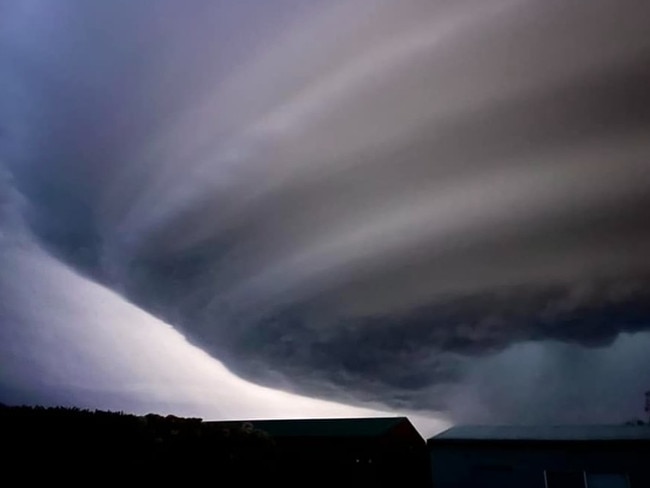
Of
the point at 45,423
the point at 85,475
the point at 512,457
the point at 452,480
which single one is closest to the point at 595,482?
the point at 512,457

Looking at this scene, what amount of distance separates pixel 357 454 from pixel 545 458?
11735 millimetres

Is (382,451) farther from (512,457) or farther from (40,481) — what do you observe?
(40,481)

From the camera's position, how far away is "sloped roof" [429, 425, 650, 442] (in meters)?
19.5

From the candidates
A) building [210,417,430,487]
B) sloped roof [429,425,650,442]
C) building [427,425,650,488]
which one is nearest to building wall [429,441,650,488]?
building [427,425,650,488]

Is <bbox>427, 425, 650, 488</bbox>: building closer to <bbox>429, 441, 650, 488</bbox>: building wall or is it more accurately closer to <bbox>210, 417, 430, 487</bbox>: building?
<bbox>429, 441, 650, 488</bbox>: building wall

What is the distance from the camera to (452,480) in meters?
21.3

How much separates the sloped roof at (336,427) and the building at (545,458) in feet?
26.0

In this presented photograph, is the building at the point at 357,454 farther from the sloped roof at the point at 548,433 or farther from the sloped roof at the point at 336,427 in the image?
the sloped roof at the point at 548,433

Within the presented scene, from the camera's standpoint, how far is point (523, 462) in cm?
2005

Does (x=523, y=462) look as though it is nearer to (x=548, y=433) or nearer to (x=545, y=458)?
(x=545, y=458)

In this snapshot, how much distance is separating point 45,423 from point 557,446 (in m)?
17.6

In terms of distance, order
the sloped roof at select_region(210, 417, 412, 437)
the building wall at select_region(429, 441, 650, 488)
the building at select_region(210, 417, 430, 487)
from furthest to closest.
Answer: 1. the sloped roof at select_region(210, 417, 412, 437)
2. the building at select_region(210, 417, 430, 487)
3. the building wall at select_region(429, 441, 650, 488)

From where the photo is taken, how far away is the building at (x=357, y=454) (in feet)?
92.1

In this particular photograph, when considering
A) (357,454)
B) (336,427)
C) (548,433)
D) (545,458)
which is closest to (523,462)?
(545,458)
